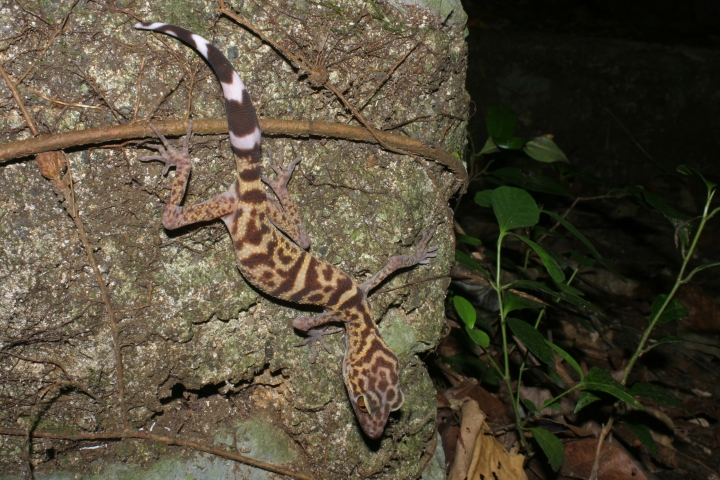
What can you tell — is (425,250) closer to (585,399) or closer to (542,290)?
(542,290)

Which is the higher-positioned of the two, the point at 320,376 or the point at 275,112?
the point at 275,112

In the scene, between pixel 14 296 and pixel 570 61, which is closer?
pixel 14 296

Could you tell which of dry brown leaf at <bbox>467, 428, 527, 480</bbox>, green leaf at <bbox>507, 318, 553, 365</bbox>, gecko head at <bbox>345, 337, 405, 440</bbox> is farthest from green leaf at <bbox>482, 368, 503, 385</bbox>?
gecko head at <bbox>345, 337, 405, 440</bbox>

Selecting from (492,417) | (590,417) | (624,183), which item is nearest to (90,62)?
(492,417)

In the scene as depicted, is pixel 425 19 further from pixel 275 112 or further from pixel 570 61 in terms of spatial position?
pixel 570 61

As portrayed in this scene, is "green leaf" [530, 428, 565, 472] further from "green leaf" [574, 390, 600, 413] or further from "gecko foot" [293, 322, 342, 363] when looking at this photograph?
"gecko foot" [293, 322, 342, 363]

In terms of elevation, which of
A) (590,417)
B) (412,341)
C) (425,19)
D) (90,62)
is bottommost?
(590,417)
